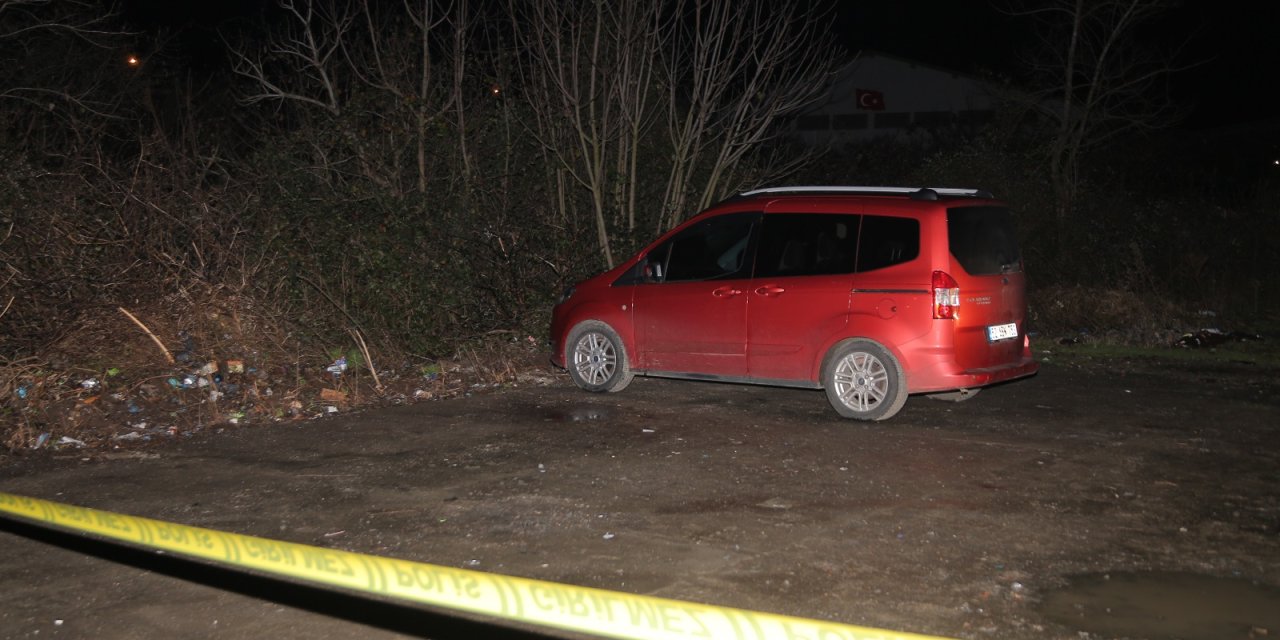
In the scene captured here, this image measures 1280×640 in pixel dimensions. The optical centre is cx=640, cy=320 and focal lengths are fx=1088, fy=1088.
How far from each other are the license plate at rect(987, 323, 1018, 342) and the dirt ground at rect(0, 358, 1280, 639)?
65cm

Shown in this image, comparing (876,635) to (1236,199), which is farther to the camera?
(1236,199)

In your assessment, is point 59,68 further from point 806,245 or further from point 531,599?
point 531,599

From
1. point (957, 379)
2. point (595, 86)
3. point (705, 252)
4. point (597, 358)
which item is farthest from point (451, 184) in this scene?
point (957, 379)

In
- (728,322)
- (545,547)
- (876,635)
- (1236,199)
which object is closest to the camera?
(876,635)

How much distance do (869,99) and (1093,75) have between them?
36.0 m

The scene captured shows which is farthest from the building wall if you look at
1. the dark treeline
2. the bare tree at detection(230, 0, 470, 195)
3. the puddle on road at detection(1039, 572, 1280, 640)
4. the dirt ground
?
the puddle on road at detection(1039, 572, 1280, 640)

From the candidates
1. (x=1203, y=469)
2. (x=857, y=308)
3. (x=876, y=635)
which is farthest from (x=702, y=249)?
(x=876, y=635)

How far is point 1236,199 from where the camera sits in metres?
16.2

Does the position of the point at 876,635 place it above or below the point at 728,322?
below

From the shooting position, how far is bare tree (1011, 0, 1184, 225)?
15.7 m

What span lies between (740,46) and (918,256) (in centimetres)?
658

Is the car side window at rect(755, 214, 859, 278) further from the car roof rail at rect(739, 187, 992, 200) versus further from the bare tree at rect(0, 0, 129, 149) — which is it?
the bare tree at rect(0, 0, 129, 149)

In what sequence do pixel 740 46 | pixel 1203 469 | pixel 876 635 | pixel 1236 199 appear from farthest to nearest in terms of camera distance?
pixel 1236 199
pixel 740 46
pixel 1203 469
pixel 876 635

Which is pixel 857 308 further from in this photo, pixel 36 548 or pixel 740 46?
pixel 740 46
